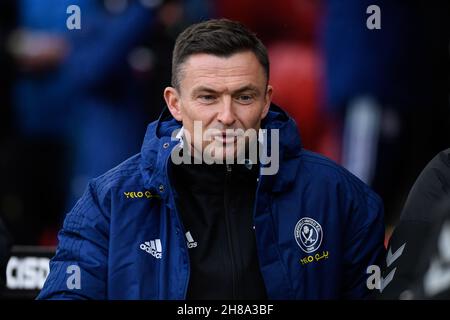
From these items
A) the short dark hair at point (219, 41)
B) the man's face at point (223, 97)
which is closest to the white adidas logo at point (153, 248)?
the man's face at point (223, 97)

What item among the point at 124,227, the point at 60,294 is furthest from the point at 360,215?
the point at 60,294

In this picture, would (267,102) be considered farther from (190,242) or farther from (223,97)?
(190,242)

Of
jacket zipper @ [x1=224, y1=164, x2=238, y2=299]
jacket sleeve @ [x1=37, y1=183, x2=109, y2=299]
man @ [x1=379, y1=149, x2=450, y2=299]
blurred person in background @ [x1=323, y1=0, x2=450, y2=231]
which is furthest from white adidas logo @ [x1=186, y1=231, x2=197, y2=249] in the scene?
blurred person in background @ [x1=323, y1=0, x2=450, y2=231]

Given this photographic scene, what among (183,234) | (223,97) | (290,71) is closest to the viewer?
(183,234)

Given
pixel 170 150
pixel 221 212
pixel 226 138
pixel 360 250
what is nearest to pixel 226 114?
pixel 226 138

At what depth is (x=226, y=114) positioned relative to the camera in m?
2.71

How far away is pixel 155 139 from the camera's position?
2842 millimetres

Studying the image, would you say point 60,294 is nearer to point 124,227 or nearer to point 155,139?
point 124,227

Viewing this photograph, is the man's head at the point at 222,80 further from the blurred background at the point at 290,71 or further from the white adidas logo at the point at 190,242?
the blurred background at the point at 290,71

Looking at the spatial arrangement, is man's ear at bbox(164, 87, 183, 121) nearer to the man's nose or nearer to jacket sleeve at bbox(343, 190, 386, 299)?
the man's nose

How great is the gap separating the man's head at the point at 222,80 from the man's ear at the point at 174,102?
1.1 inches

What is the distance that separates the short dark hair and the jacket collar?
17 cm

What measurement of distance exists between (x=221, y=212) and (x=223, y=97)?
14.1 inches
